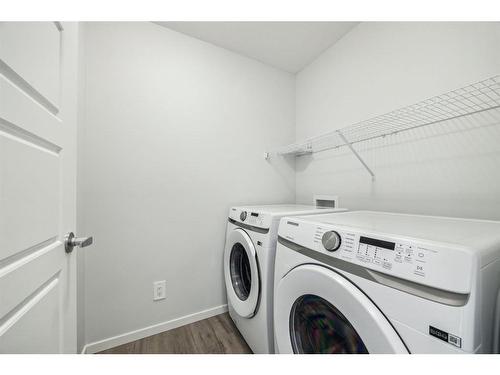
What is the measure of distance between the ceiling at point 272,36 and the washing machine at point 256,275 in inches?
54.6

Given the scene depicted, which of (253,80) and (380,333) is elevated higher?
(253,80)

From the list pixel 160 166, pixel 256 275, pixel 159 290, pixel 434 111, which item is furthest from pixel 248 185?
pixel 434 111

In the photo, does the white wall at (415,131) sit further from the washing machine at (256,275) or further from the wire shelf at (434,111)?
the washing machine at (256,275)

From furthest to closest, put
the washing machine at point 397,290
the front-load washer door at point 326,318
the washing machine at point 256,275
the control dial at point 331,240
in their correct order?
the washing machine at point 256,275
the control dial at point 331,240
the front-load washer door at point 326,318
the washing machine at point 397,290

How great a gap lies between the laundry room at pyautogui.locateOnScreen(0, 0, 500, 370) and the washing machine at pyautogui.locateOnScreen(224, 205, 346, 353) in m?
0.01

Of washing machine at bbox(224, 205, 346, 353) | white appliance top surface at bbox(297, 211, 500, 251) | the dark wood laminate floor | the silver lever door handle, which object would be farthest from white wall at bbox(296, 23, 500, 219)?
the silver lever door handle

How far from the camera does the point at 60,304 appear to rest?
0.70 meters

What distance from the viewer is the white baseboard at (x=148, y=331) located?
1.27 m

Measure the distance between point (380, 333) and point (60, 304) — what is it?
3.35 feet

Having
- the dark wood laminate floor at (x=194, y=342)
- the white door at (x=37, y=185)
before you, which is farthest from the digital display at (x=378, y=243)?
the dark wood laminate floor at (x=194, y=342)

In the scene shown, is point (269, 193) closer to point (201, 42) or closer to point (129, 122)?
point (129, 122)

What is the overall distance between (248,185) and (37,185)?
139 cm
